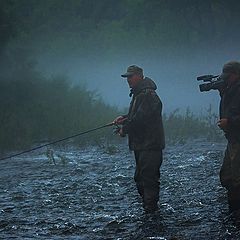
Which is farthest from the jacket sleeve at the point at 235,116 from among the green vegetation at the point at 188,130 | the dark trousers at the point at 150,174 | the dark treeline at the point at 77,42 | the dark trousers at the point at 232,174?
the dark treeline at the point at 77,42

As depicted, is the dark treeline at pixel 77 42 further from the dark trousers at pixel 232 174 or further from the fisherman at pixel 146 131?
the dark trousers at pixel 232 174

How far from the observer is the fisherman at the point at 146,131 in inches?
304

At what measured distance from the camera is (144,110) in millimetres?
7707

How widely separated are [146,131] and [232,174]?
1320mm

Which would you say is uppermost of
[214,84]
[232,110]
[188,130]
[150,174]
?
[214,84]

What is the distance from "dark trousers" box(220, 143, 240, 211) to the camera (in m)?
6.98

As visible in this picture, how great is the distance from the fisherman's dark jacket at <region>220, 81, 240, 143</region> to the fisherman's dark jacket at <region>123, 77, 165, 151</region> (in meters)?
1.00

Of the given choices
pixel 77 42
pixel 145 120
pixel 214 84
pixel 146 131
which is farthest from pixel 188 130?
pixel 77 42

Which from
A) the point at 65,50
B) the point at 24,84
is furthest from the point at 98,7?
the point at 24,84

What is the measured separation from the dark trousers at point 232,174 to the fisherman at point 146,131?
95cm

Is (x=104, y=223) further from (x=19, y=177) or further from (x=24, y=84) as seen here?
(x=24, y=84)

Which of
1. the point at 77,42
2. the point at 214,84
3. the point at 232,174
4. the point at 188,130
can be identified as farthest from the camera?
the point at 77,42

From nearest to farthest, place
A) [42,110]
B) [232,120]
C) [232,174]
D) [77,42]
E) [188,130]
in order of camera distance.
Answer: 1. [232,120]
2. [232,174]
3. [188,130]
4. [42,110]
5. [77,42]

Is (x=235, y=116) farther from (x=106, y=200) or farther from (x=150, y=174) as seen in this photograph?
(x=106, y=200)
